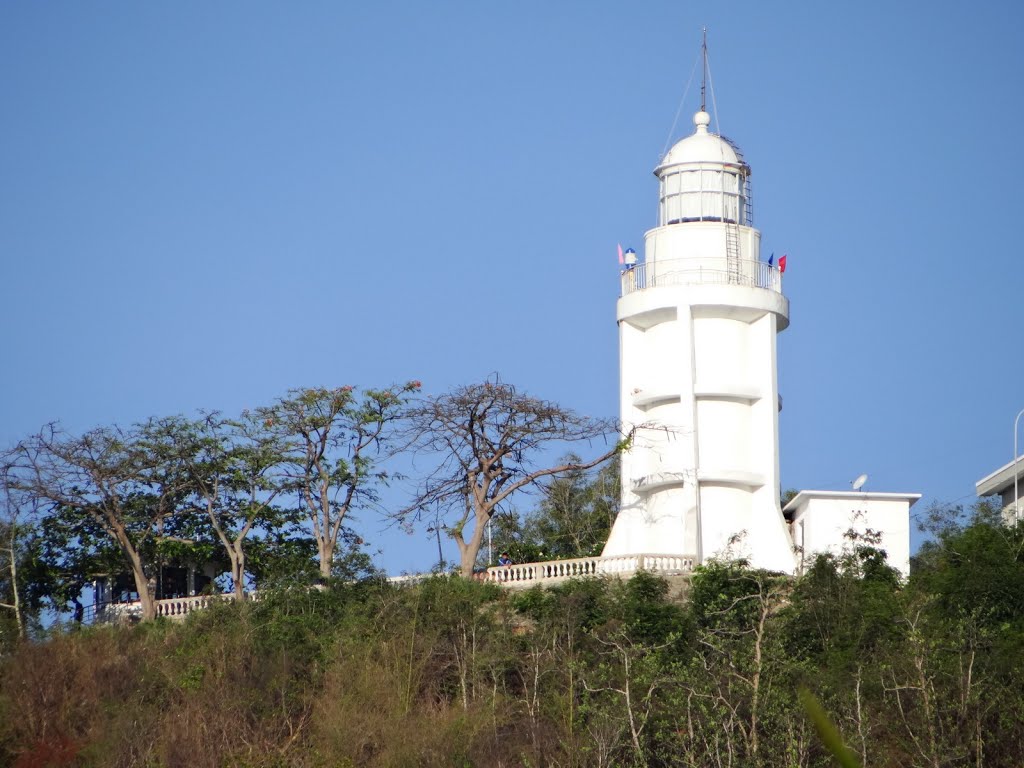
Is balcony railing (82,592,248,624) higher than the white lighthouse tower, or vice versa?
the white lighthouse tower

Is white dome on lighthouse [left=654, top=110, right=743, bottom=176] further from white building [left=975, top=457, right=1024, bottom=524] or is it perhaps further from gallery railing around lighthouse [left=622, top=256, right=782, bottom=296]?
white building [left=975, top=457, right=1024, bottom=524]

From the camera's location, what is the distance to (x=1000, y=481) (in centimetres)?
3675

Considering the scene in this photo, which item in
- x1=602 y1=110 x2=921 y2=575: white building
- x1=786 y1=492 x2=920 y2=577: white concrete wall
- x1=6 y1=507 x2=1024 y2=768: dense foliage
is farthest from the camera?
x1=602 y1=110 x2=921 y2=575: white building

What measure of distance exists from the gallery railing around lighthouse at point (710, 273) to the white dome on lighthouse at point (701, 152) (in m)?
2.54

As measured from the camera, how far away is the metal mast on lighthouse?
116 ft

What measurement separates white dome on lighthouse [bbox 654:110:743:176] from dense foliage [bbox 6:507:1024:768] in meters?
10.6

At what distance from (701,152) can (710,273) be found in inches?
125

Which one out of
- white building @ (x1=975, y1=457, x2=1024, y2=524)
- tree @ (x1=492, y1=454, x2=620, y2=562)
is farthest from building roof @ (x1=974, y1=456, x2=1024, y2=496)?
tree @ (x1=492, y1=454, x2=620, y2=562)

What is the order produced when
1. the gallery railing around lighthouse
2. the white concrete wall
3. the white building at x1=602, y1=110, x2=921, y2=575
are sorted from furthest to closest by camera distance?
the gallery railing around lighthouse
the white building at x1=602, y1=110, x2=921, y2=575
the white concrete wall

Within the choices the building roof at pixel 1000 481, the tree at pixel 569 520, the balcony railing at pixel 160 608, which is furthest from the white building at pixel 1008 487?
the balcony railing at pixel 160 608

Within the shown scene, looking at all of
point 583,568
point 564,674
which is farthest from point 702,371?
point 564,674

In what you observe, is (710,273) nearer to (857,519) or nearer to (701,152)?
(701,152)

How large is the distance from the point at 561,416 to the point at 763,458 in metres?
5.29

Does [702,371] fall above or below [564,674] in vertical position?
above
